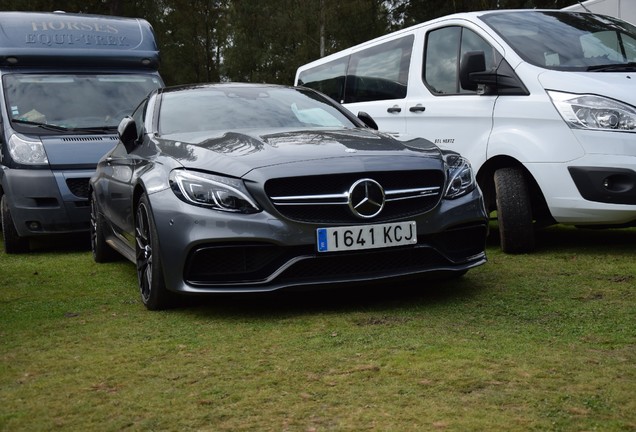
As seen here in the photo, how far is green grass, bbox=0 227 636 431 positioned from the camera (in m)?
3.11

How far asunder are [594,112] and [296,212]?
2.59 m

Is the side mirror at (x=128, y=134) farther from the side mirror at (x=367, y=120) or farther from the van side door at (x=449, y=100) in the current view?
the van side door at (x=449, y=100)

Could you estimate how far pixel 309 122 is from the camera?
20.0 ft

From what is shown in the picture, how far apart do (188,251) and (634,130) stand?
3.25 m

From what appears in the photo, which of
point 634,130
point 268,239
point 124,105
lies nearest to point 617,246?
point 634,130

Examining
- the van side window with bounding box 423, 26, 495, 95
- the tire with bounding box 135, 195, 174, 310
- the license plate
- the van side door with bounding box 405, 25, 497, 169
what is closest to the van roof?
the van side door with bounding box 405, 25, 497, 169

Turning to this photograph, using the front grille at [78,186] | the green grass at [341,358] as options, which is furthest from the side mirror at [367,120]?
the front grille at [78,186]

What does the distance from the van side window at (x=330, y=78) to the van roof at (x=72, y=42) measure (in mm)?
1850

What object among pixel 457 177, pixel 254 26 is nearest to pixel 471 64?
pixel 457 177

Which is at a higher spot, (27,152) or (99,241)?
(27,152)

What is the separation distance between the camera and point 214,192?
4.73 metres

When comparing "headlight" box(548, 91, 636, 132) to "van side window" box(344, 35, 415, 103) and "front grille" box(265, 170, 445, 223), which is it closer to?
"front grille" box(265, 170, 445, 223)

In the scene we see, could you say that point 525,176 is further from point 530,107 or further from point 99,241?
point 99,241

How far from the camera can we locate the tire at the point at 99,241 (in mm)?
7185
